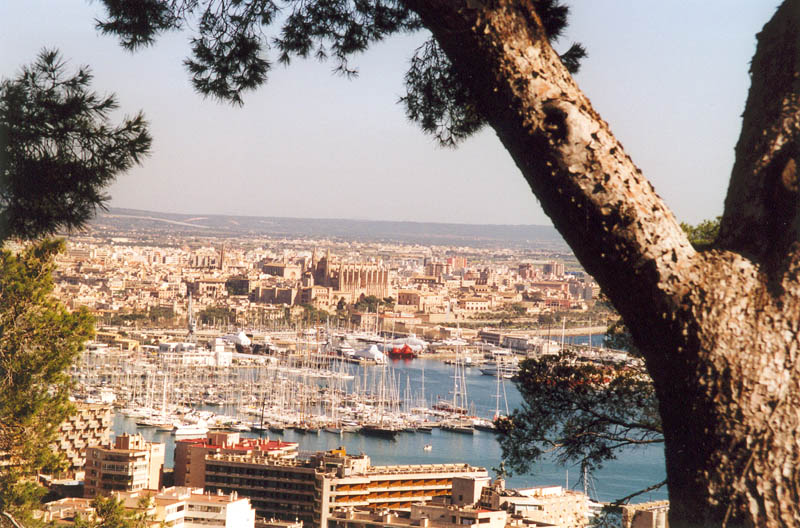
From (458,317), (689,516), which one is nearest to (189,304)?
(458,317)

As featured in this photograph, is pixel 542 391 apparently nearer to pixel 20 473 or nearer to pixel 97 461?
pixel 20 473

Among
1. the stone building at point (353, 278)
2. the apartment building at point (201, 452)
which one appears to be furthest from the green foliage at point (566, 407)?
the stone building at point (353, 278)

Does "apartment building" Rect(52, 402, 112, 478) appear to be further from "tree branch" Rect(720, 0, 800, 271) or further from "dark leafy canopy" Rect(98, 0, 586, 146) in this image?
"tree branch" Rect(720, 0, 800, 271)

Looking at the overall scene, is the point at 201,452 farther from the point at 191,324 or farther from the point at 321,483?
the point at 191,324

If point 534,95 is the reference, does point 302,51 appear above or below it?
above

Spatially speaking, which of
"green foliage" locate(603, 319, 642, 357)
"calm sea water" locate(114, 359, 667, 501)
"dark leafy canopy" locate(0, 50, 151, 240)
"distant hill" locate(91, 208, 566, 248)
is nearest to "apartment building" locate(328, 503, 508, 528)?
"calm sea water" locate(114, 359, 667, 501)

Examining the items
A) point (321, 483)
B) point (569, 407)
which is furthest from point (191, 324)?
Answer: point (569, 407)

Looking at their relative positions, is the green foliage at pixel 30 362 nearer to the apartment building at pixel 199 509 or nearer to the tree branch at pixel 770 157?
the tree branch at pixel 770 157
